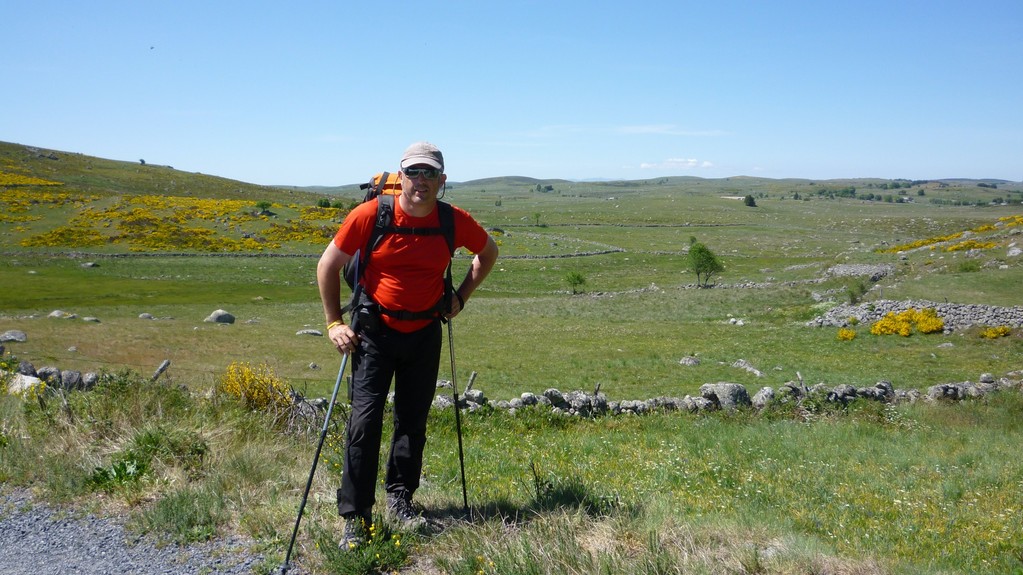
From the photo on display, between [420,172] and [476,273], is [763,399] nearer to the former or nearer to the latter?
[476,273]

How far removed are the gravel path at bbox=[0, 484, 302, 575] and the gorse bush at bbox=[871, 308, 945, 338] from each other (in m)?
28.3

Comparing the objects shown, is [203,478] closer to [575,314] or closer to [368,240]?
[368,240]

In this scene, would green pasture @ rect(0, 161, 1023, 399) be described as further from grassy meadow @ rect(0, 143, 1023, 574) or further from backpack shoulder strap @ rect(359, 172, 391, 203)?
backpack shoulder strap @ rect(359, 172, 391, 203)

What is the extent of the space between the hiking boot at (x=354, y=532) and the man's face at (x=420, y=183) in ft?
7.05

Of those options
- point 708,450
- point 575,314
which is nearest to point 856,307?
point 575,314

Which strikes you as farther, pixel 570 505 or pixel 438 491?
pixel 438 491

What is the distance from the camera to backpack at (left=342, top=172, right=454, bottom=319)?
4.88 meters

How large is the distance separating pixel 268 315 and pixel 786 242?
7927 cm

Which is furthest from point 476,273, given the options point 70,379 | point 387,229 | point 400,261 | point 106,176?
point 106,176

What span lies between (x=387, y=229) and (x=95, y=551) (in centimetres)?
294

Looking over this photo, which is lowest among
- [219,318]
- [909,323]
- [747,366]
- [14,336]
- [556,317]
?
[556,317]

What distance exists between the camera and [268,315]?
1465 inches

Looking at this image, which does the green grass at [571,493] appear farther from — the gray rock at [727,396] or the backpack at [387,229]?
the gray rock at [727,396]

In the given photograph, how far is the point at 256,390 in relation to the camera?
8945 mm
